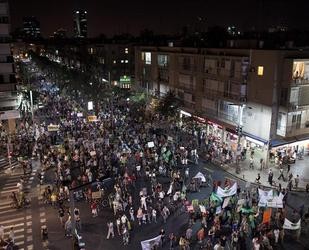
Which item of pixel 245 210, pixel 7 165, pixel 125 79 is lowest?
pixel 7 165

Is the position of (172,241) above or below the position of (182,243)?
below

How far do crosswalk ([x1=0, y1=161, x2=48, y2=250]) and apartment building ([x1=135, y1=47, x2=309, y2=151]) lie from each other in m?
22.2

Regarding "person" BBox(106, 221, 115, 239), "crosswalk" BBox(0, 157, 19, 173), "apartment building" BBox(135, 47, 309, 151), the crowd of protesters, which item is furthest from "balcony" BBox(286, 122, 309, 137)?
"crosswalk" BBox(0, 157, 19, 173)

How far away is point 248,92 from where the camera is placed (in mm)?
39375

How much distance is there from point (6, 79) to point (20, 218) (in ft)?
92.8

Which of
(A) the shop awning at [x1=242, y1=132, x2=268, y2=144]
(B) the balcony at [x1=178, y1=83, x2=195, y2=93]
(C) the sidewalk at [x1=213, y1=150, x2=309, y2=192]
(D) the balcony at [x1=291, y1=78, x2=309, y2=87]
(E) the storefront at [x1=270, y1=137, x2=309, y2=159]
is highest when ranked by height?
(D) the balcony at [x1=291, y1=78, x2=309, y2=87]

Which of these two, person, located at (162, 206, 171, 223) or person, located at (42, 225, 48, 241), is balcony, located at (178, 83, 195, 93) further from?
person, located at (42, 225, 48, 241)

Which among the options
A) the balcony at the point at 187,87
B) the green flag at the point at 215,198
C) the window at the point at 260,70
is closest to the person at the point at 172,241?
the green flag at the point at 215,198

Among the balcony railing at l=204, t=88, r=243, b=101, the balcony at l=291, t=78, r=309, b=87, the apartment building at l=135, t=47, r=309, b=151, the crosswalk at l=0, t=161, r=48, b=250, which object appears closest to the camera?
the crosswalk at l=0, t=161, r=48, b=250

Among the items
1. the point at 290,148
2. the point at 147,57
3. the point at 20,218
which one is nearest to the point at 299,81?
the point at 290,148

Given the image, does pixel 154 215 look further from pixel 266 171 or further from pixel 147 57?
pixel 147 57

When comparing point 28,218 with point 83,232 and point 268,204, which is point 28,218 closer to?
point 83,232

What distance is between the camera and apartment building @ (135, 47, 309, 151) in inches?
1404

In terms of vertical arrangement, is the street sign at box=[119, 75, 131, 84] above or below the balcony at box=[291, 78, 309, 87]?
below
